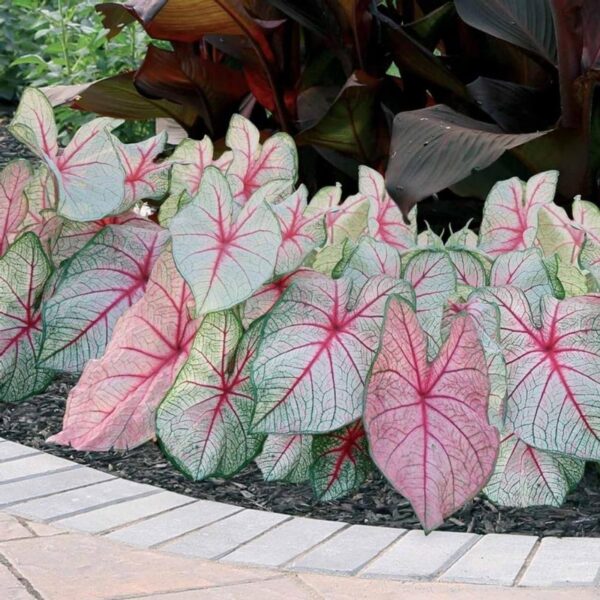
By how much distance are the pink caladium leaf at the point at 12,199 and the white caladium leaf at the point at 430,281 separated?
1.01 metres

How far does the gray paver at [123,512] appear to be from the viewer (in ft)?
6.81

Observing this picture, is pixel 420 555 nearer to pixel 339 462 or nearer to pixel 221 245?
pixel 339 462

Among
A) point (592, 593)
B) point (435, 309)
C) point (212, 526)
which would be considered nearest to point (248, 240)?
point (435, 309)

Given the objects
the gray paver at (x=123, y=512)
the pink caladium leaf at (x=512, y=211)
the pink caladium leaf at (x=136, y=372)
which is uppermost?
the pink caladium leaf at (x=512, y=211)

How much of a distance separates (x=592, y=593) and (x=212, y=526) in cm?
66

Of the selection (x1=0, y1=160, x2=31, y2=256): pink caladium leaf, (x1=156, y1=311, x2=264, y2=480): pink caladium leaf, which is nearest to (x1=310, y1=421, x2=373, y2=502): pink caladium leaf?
(x1=156, y1=311, x2=264, y2=480): pink caladium leaf

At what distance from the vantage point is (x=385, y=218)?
105 inches

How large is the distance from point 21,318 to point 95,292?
244 mm

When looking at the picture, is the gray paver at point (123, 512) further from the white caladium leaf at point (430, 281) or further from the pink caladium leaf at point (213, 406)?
the white caladium leaf at point (430, 281)

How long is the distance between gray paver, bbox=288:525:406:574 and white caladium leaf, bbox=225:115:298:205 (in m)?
0.94

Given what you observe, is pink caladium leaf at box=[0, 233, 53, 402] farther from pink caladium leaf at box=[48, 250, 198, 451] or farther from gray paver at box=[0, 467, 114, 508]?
gray paver at box=[0, 467, 114, 508]

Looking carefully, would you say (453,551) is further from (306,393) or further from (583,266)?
(583,266)

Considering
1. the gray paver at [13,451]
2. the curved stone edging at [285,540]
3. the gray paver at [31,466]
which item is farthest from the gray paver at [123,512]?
the gray paver at [13,451]

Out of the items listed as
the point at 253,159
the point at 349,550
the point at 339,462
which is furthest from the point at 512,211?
the point at 349,550
